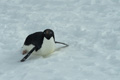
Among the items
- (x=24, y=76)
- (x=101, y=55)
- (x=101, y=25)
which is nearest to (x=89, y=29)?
(x=101, y=25)

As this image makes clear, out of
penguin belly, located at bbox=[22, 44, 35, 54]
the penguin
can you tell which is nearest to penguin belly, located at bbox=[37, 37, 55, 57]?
the penguin

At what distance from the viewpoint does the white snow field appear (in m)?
4.03

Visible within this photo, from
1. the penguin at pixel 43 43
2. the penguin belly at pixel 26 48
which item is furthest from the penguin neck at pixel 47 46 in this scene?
the penguin belly at pixel 26 48

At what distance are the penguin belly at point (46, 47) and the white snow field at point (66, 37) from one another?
97 millimetres

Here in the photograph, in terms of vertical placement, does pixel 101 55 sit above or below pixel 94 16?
below

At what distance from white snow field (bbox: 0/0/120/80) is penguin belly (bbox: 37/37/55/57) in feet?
0.32

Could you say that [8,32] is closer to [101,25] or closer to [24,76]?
[101,25]

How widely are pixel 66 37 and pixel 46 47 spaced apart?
93 centimetres

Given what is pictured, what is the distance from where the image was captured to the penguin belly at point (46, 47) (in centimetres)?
461

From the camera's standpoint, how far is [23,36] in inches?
225

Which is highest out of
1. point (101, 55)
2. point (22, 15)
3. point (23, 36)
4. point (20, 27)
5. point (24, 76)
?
point (22, 15)

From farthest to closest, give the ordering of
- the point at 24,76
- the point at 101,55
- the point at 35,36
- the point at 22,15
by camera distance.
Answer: the point at 22,15 < the point at 35,36 < the point at 101,55 < the point at 24,76

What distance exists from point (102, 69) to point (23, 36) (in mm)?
2145

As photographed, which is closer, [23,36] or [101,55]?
[101,55]
